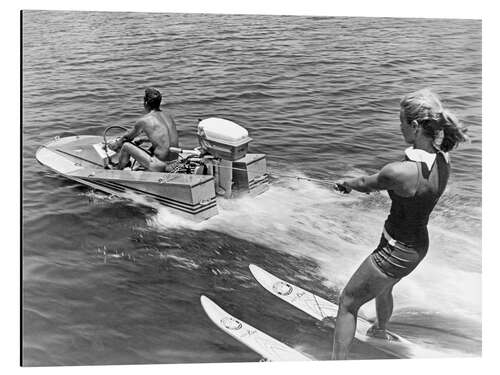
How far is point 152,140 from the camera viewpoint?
5469 mm

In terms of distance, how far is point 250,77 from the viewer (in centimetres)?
→ 582

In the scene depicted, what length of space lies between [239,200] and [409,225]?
3.91ft

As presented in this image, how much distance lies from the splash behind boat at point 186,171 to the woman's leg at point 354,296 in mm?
948

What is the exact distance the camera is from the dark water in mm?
5289

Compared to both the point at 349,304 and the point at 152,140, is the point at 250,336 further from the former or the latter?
the point at 152,140

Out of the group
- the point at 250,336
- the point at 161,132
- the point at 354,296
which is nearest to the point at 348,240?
the point at 354,296

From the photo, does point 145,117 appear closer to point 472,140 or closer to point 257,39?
point 257,39

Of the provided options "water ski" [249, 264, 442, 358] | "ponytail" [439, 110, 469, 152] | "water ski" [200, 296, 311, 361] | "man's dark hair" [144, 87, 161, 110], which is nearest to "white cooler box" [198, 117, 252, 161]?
"man's dark hair" [144, 87, 161, 110]

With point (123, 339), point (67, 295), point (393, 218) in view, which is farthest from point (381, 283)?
point (67, 295)

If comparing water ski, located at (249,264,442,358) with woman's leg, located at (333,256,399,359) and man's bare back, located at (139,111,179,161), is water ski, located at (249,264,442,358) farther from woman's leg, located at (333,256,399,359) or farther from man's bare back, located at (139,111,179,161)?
man's bare back, located at (139,111,179,161)

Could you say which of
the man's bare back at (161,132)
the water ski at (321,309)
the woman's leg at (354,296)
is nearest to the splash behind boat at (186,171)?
the man's bare back at (161,132)

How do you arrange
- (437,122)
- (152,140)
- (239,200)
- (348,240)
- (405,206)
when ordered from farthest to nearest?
(348,240) → (239,200) → (152,140) → (405,206) → (437,122)

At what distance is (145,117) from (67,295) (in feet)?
4.31
